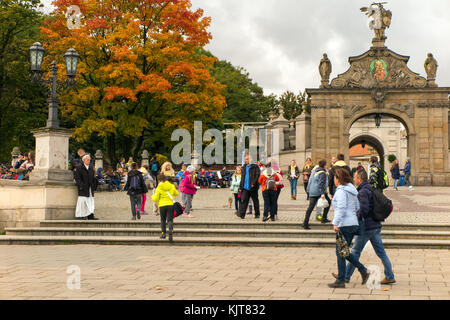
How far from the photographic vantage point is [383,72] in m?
36.3

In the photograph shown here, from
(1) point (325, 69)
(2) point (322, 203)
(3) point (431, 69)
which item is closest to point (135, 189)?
(2) point (322, 203)

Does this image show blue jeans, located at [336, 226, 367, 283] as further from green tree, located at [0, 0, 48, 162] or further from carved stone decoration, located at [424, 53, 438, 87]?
carved stone decoration, located at [424, 53, 438, 87]

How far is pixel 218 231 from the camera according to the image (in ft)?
42.1

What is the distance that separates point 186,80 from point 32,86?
37.7 feet

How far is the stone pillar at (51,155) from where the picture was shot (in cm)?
1470

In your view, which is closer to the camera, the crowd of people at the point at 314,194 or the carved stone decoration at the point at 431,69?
the crowd of people at the point at 314,194

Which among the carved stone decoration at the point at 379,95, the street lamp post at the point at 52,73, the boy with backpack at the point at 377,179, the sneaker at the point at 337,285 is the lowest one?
the sneaker at the point at 337,285

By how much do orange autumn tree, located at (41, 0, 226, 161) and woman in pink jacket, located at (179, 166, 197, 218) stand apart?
11.2 m

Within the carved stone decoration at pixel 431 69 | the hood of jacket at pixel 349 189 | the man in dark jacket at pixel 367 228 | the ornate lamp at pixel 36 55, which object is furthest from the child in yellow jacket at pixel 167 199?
the carved stone decoration at pixel 431 69

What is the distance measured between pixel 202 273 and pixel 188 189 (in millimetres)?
7558

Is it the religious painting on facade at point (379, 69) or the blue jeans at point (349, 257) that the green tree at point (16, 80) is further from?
the blue jeans at point (349, 257)

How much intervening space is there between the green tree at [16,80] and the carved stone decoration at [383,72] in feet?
66.1

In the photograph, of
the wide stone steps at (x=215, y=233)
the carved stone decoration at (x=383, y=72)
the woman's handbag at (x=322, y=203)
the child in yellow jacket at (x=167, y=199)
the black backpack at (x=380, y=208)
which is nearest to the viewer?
the black backpack at (x=380, y=208)

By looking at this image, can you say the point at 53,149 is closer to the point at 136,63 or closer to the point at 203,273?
the point at 203,273
